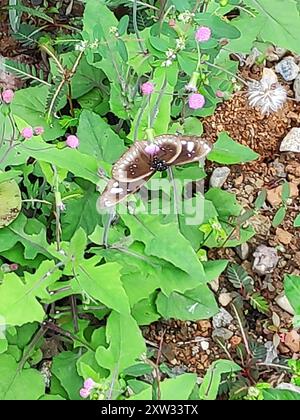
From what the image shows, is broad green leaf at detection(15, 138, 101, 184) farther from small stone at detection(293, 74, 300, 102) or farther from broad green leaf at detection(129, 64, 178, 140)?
small stone at detection(293, 74, 300, 102)

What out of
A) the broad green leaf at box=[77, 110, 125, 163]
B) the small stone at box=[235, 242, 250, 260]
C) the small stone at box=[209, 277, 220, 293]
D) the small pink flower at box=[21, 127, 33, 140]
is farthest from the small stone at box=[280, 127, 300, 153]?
the small pink flower at box=[21, 127, 33, 140]

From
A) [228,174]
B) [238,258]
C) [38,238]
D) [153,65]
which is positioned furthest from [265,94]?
[38,238]

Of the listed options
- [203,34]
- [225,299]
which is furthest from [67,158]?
[225,299]

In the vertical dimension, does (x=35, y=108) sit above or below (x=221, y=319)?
above

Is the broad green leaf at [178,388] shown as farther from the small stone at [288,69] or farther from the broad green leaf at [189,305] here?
the small stone at [288,69]

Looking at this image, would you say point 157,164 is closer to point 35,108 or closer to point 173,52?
point 173,52
